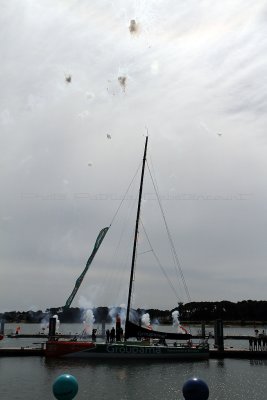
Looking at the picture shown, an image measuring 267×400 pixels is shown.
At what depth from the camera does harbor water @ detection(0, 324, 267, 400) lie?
3175cm

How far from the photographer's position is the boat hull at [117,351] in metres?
45.1

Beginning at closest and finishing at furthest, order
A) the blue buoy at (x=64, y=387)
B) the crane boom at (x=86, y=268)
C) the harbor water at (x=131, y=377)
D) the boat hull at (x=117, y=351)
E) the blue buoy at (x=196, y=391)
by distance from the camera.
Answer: the blue buoy at (x=196, y=391) → the blue buoy at (x=64, y=387) → the harbor water at (x=131, y=377) → the boat hull at (x=117, y=351) → the crane boom at (x=86, y=268)

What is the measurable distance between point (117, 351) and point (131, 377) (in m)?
7.43

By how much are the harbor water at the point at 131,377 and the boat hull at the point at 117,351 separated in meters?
0.66

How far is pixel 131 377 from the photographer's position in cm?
3797

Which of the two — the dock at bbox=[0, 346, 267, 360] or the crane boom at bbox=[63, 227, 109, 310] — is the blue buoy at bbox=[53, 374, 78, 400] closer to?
the dock at bbox=[0, 346, 267, 360]

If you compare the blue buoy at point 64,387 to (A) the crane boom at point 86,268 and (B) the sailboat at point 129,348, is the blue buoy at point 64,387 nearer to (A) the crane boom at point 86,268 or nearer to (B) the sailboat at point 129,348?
(B) the sailboat at point 129,348

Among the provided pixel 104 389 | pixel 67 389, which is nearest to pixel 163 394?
pixel 104 389

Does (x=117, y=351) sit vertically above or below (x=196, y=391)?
above

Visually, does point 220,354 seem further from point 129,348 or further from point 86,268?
point 86,268

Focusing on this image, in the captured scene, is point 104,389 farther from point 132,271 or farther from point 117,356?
point 132,271

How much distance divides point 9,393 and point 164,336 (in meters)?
19.4

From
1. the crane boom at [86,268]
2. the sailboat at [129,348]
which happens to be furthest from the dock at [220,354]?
the crane boom at [86,268]

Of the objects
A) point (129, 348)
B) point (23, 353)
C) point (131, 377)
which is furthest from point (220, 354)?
point (23, 353)
